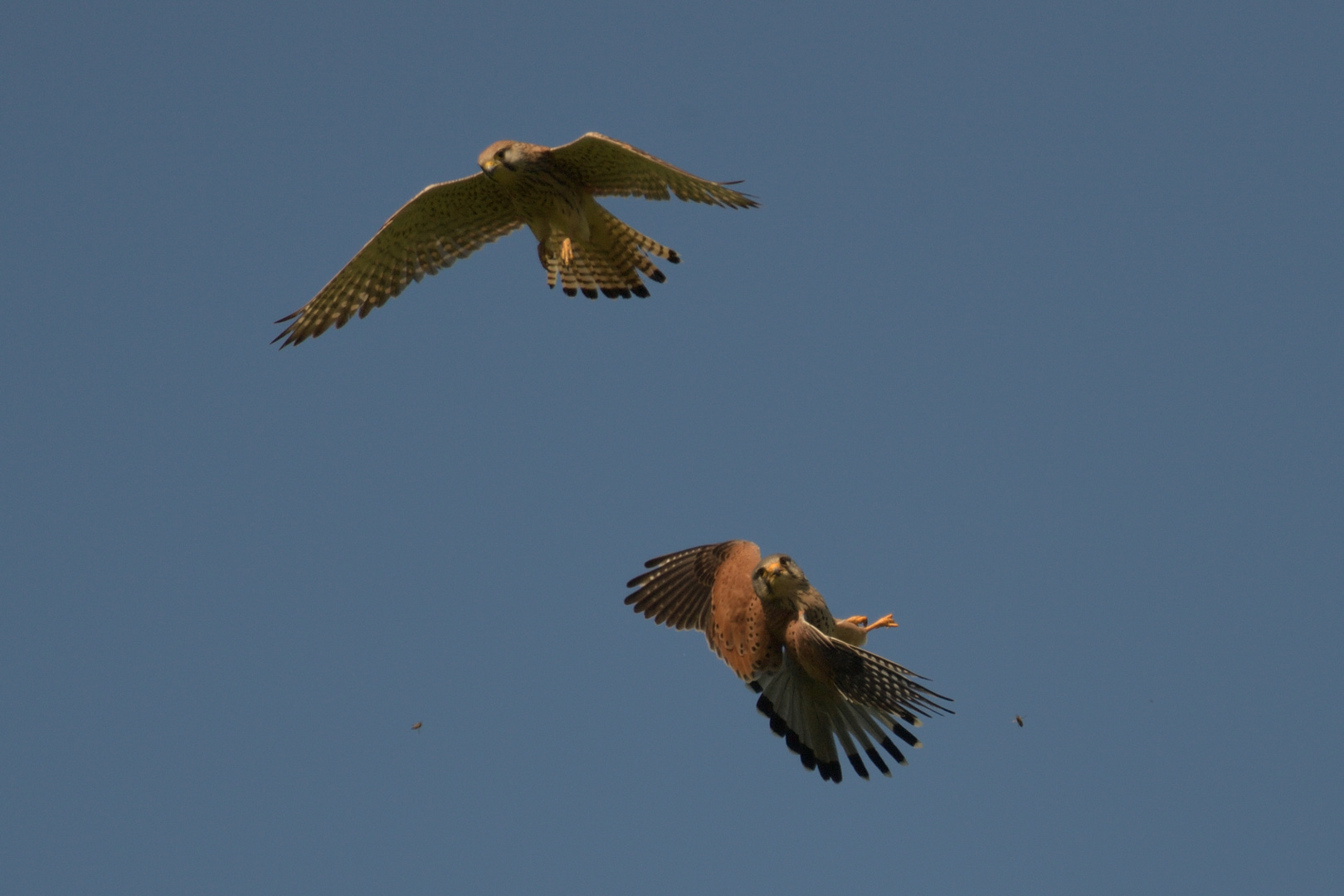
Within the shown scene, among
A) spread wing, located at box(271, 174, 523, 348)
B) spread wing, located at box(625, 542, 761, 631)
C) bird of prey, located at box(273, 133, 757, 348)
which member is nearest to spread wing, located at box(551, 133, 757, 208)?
bird of prey, located at box(273, 133, 757, 348)

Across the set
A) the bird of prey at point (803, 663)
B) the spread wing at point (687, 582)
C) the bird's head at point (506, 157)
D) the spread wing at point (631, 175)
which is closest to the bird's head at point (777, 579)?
the bird of prey at point (803, 663)

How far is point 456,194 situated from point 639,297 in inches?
62.3

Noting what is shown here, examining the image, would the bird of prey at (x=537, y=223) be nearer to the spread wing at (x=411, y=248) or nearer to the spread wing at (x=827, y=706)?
the spread wing at (x=411, y=248)

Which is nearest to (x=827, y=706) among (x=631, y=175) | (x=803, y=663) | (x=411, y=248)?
(x=803, y=663)

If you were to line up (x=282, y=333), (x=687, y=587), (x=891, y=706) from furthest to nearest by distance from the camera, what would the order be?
(x=282, y=333) → (x=687, y=587) → (x=891, y=706)

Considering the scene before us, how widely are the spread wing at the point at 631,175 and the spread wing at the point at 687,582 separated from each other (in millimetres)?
2445

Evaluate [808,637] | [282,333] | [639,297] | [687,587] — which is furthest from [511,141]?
[808,637]

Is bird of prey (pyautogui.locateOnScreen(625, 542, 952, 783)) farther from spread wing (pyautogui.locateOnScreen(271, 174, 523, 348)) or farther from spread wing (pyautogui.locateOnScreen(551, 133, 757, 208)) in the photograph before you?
spread wing (pyautogui.locateOnScreen(271, 174, 523, 348))

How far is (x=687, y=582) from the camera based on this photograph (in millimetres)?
8938

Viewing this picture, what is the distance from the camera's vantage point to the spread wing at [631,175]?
32.0 ft

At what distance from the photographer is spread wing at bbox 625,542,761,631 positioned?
8711mm

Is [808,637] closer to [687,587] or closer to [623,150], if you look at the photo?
[687,587]

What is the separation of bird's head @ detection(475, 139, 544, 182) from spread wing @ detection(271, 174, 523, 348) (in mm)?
460

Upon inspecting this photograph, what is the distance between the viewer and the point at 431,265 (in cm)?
1136
